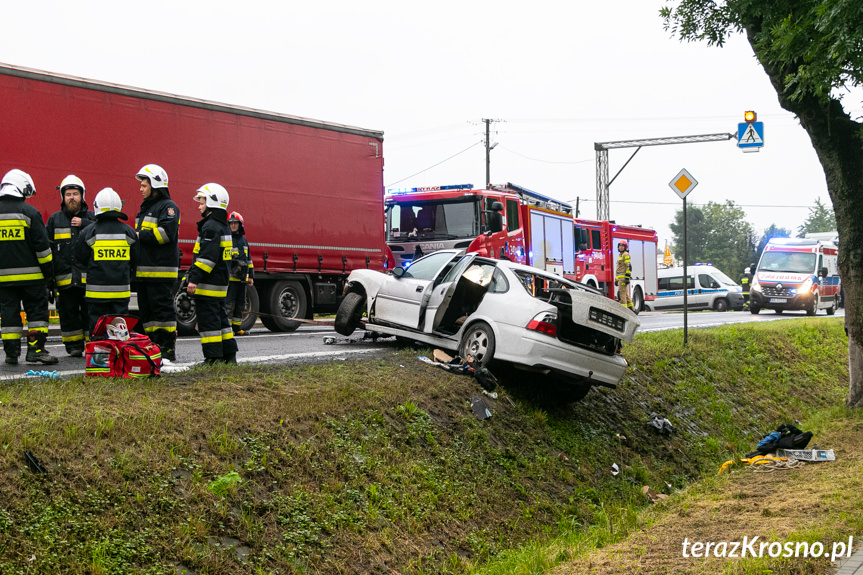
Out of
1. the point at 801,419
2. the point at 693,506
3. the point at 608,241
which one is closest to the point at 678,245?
the point at 608,241

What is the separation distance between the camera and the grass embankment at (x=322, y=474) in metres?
4.92

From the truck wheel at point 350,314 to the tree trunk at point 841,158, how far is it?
21.2ft

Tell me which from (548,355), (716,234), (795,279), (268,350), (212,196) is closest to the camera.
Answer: (212,196)

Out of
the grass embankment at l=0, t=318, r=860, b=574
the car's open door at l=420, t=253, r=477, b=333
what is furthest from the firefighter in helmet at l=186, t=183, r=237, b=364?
the car's open door at l=420, t=253, r=477, b=333

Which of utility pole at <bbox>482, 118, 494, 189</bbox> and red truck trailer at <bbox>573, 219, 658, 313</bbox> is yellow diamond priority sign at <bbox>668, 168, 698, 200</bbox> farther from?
utility pole at <bbox>482, 118, 494, 189</bbox>

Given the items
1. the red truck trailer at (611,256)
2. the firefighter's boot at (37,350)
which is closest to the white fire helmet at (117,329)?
the firefighter's boot at (37,350)

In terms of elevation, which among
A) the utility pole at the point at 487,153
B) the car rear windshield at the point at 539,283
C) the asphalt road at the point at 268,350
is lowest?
the asphalt road at the point at 268,350

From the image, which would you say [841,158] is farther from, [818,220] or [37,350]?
[818,220]

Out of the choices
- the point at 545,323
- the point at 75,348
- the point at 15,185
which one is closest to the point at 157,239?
the point at 15,185

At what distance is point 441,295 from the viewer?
1053 cm

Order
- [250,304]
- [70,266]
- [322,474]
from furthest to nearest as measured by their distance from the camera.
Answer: [250,304]
[70,266]
[322,474]

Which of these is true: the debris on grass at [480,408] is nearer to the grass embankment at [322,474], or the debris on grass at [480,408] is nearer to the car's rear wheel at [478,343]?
the grass embankment at [322,474]

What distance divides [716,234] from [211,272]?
118592 mm
